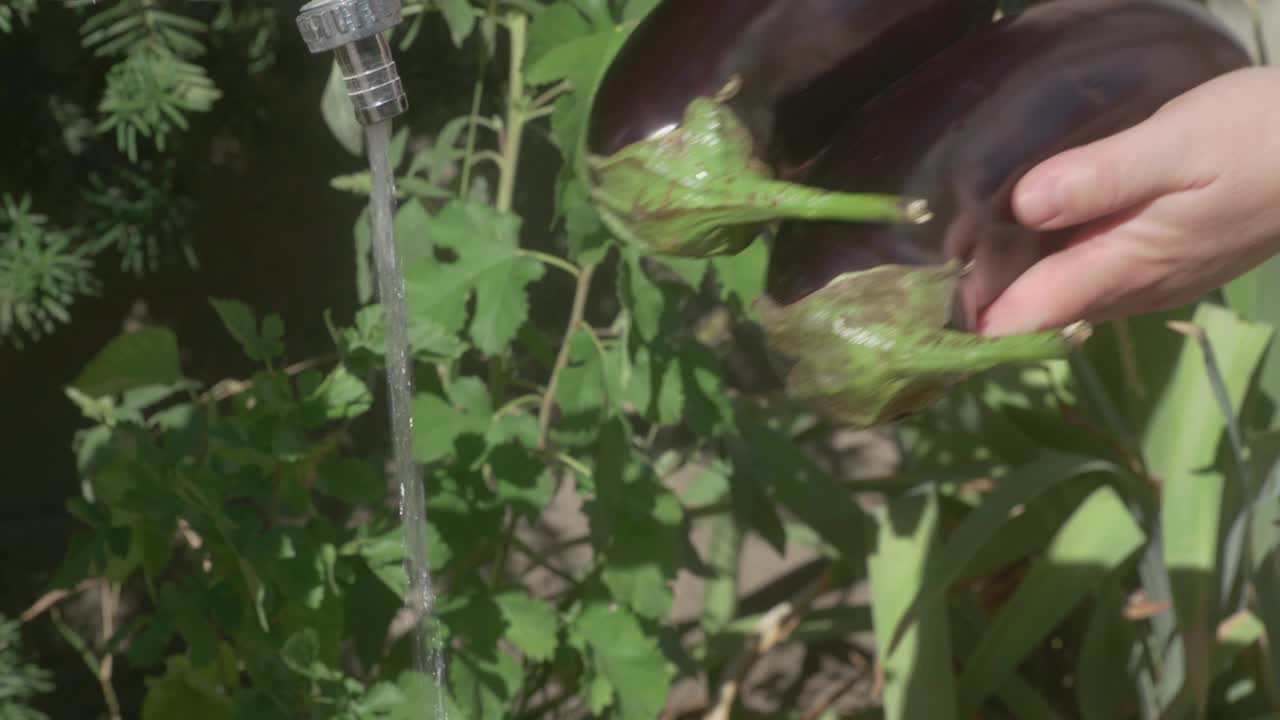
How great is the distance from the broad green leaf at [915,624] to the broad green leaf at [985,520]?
0.7 inches

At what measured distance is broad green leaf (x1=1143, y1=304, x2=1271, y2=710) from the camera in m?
0.98

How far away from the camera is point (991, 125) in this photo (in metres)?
0.51

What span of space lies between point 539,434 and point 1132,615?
1.71 ft

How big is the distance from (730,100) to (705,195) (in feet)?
0.20

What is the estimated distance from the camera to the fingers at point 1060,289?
19.9 inches

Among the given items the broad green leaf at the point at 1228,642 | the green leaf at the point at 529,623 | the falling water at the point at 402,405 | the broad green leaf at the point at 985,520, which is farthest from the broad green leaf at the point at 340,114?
the broad green leaf at the point at 1228,642

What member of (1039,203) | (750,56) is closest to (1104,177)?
(1039,203)

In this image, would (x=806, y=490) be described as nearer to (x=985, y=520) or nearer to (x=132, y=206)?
(x=985, y=520)

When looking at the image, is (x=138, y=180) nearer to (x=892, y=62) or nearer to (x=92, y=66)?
(x=92, y=66)

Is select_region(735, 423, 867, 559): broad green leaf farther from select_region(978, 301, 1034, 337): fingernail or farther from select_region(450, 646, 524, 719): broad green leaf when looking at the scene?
select_region(978, 301, 1034, 337): fingernail

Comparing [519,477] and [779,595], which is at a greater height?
[519,477]

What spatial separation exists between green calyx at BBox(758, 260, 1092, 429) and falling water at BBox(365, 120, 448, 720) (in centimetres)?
20

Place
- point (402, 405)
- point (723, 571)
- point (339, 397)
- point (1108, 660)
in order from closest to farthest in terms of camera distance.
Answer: point (402, 405)
point (339, 397)
point (1108, 660)
point (723, 571)

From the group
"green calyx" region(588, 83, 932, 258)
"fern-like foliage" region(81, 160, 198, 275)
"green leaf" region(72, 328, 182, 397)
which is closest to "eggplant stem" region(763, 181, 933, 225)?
"green calyx" region(588, 83, 932, 258)
